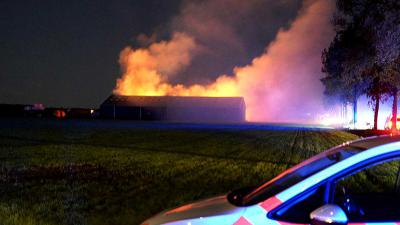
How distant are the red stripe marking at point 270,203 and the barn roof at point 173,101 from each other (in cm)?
9134

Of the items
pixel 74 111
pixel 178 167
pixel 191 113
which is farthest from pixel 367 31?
pixel 74 111

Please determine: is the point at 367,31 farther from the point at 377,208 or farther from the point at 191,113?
the point at 191,113

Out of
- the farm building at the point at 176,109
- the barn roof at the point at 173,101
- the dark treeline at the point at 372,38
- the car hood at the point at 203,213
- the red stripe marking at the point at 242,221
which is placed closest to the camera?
the red stripe marking at the point at 242,221

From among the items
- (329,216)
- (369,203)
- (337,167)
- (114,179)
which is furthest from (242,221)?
(114,179)

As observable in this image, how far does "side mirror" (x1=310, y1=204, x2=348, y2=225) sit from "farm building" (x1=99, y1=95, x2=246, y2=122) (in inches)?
3600

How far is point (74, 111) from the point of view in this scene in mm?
101250

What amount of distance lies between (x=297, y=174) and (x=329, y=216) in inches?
39.5

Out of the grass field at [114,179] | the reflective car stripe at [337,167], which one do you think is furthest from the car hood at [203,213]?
the grass field at [114,179]

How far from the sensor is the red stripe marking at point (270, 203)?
3.47m

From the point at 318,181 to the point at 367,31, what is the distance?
2369 cm

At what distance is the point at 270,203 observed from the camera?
351cm

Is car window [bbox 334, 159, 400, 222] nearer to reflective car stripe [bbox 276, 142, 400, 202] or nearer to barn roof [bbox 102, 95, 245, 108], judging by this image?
reflective car stripe [bbox 276, 142, 400, 202]

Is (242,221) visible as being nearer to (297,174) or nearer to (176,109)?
(297,174)

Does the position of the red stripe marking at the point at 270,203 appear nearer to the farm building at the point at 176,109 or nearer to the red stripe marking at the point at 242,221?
the red stripe marking at the point at 242,221
